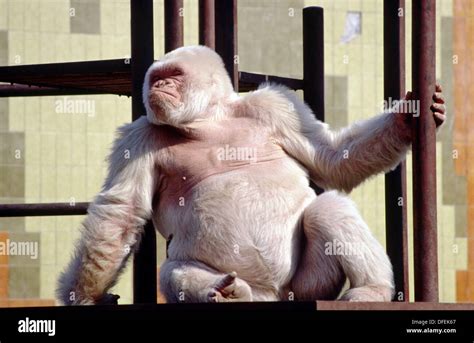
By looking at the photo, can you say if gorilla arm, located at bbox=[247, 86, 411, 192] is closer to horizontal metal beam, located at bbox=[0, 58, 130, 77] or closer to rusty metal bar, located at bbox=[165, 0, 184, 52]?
rusty metal bar, located at bbox=[165, 0, 184, 52]

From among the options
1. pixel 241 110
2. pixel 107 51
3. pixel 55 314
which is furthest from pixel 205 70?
pixel 107 51

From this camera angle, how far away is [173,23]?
21.2 feet

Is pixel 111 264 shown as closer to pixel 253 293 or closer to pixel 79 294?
pixel 79 294

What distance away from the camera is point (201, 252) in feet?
20.1

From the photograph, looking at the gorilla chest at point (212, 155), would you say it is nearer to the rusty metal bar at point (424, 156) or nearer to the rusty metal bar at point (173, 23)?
the rusty metal bar at point (173, 23)

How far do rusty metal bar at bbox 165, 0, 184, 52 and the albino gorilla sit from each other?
0.40 feet

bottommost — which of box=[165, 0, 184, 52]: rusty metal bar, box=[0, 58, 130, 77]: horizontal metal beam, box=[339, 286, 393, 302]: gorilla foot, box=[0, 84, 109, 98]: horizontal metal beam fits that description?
box=[339, 286, 393, 302]: gorilla foot

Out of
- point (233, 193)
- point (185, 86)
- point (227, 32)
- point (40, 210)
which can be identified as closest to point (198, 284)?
point (233, 193)

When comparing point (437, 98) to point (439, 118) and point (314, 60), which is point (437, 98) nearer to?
point (439, 118)

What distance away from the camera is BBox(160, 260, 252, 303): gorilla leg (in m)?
5.70

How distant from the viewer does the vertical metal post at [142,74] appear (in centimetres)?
628

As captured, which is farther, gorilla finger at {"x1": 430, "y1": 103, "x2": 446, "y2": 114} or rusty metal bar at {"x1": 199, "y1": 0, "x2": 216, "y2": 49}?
rusty metal bar at {"x1": 199, "y1": 0, "x2": 216, "y2": 49}

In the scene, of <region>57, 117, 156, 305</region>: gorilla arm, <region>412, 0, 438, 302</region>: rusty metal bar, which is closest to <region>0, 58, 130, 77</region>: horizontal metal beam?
<region>57, 117, 156, 305</region>: gorilla arm

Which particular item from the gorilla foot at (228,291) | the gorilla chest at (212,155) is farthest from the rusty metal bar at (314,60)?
the gorilla foot at (228,291)
